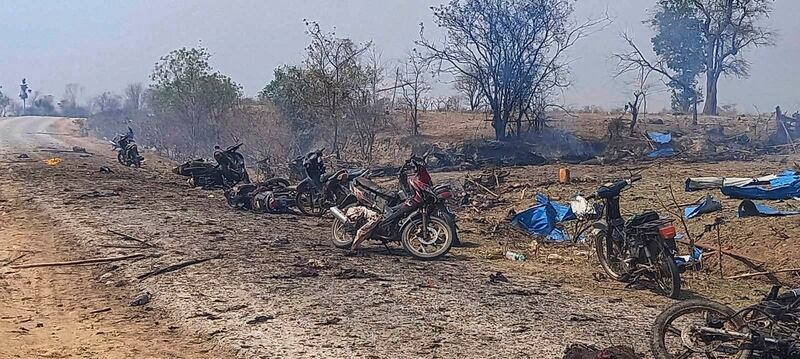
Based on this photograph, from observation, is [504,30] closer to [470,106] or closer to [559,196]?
[470,106]

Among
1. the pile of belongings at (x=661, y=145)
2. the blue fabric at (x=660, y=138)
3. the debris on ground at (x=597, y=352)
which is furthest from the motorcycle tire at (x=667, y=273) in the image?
the blue fabric at (x=660, y=138)

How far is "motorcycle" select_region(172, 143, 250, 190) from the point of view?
1741 cm

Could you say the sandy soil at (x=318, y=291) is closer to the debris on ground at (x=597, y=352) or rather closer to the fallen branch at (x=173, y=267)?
the fallen branch at (x=173, y=267)

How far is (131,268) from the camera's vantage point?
831 centimetres

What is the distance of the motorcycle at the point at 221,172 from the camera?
1741 centimetres

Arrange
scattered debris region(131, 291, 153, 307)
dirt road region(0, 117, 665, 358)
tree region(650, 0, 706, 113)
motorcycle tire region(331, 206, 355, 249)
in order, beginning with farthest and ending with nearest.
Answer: tree region(650, 0, 706, 113), motorcycle tire region(331, 206, 355, 249), scattered debris region(131, 291, 153, 307), dirt road region(0, 117, 665, 358)

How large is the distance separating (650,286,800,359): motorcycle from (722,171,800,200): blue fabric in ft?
27.2

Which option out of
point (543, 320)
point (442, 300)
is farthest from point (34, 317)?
point (543, 320)

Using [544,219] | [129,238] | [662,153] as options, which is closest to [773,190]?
[544,219]

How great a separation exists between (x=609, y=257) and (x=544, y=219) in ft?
13.8

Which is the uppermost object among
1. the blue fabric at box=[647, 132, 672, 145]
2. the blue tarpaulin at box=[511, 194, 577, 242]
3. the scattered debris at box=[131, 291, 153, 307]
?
the blue fabric at box=[647, 132, 672, 145]

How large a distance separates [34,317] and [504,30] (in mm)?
24842

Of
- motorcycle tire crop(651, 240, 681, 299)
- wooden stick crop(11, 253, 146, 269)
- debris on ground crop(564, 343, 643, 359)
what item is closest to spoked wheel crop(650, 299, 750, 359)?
debris on ground crop(564, 343, 643, 359)

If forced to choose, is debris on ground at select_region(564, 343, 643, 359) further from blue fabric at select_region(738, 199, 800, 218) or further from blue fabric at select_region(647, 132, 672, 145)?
blue fabric at select_region(647, 132, 672, 145)
